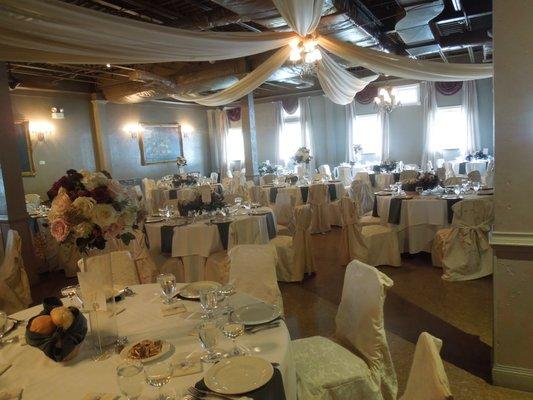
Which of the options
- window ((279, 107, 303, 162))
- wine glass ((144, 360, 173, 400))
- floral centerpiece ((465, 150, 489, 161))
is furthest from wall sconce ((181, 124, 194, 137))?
wine glass ((144, 360, 173, 400))

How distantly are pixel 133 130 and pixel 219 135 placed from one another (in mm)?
3562

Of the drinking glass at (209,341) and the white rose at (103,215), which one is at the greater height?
the white rose at (103,215)

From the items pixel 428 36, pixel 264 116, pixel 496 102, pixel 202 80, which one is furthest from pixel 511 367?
pixel 264 116

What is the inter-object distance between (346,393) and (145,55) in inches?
110

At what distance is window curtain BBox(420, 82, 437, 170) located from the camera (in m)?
10.8

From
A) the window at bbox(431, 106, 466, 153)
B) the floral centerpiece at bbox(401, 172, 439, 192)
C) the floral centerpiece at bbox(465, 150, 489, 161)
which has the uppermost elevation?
the window at bbox(431, 106, 466, 153)

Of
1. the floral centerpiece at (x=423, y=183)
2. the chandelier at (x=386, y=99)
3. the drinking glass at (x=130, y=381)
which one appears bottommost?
the drinking glass at (x=130, y=381)

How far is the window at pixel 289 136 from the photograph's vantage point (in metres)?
13.2

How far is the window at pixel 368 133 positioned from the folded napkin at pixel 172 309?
10676 mm

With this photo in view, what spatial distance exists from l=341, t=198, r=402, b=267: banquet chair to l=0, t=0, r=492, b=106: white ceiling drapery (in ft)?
5.87

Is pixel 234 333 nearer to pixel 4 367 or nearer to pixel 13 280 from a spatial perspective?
pixel 4 367

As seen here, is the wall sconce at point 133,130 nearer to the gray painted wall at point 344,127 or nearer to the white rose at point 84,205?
the gray painted wall at point 344,127

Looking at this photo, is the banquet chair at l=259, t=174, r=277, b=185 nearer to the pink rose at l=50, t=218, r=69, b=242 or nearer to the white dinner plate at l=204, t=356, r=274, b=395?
the pink rose at l=50, t=218, r=69, b=242

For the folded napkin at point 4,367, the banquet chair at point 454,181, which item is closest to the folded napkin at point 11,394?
the folded napkin at point 4,367
